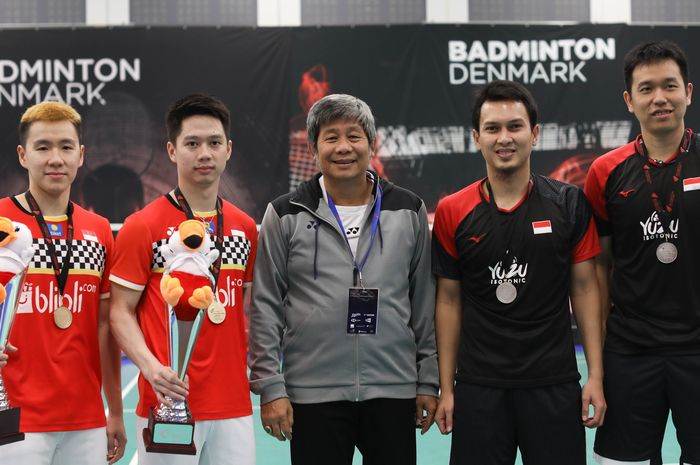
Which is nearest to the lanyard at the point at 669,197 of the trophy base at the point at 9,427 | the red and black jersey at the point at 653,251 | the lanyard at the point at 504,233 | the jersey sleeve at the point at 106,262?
the red and black jersey at the point at 653,251

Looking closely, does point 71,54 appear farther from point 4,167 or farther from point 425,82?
point 425,82

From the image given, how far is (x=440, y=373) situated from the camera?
3.50m

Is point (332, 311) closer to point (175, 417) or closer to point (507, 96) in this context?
point (175, 417)

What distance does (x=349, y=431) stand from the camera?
3369mm

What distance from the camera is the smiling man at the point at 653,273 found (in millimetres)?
3330

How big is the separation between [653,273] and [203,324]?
1974 millimetres

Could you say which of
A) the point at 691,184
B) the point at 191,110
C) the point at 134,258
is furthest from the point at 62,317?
the point at 691,184

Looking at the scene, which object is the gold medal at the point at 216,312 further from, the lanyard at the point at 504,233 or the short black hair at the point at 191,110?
the lanyard at the point at 504,233

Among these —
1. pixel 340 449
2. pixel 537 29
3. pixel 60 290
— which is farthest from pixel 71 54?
pixel 340 449

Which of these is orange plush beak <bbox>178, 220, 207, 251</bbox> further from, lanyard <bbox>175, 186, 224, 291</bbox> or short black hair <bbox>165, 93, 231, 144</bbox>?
short black hair <bbox>165, 93, 231, 144</bbox>

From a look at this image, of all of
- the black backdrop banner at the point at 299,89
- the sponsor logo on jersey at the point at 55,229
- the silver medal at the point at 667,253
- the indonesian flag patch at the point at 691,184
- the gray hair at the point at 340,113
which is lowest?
the silver medal at the point at 667,253

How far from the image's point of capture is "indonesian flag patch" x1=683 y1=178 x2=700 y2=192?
11.0ft

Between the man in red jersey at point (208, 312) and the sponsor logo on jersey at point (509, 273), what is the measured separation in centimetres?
112

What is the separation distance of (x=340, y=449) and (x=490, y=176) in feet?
4.59
